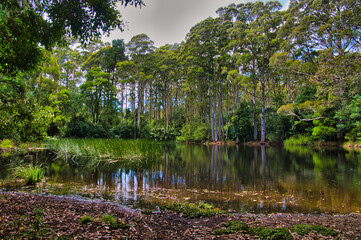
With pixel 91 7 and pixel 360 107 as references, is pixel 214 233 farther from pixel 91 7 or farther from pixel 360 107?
pixel 360 107

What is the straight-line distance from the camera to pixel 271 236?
2.06 metres

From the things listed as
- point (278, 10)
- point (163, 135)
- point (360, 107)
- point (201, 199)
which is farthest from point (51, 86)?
point (360, 107)

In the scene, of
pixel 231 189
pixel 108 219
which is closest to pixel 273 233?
pixel 108 219

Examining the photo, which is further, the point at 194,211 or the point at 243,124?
the point at 243,124

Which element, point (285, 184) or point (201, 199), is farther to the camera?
point (285, 184)

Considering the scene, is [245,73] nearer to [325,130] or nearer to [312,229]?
[325,130]

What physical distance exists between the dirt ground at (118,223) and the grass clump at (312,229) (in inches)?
2.4

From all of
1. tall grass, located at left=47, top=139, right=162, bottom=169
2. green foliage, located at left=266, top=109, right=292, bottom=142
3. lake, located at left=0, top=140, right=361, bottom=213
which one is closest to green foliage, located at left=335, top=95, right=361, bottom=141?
green foliage, located at left=266, top=109, right=292, bottom=142

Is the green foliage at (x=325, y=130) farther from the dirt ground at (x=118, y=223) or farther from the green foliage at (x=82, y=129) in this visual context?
the green foliage at (x=82, y=129)

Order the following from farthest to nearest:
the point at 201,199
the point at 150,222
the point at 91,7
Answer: the point at 201,199, the point at 91,7, the point at 150,222

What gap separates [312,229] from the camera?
2.22 m

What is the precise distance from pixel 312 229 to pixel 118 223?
214 centimetres

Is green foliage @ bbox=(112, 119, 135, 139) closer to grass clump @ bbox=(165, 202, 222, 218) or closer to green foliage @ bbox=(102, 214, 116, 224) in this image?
grass clump @ bbox=(165, 202, 222, 218)

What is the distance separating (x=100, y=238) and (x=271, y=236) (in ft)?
5.50
